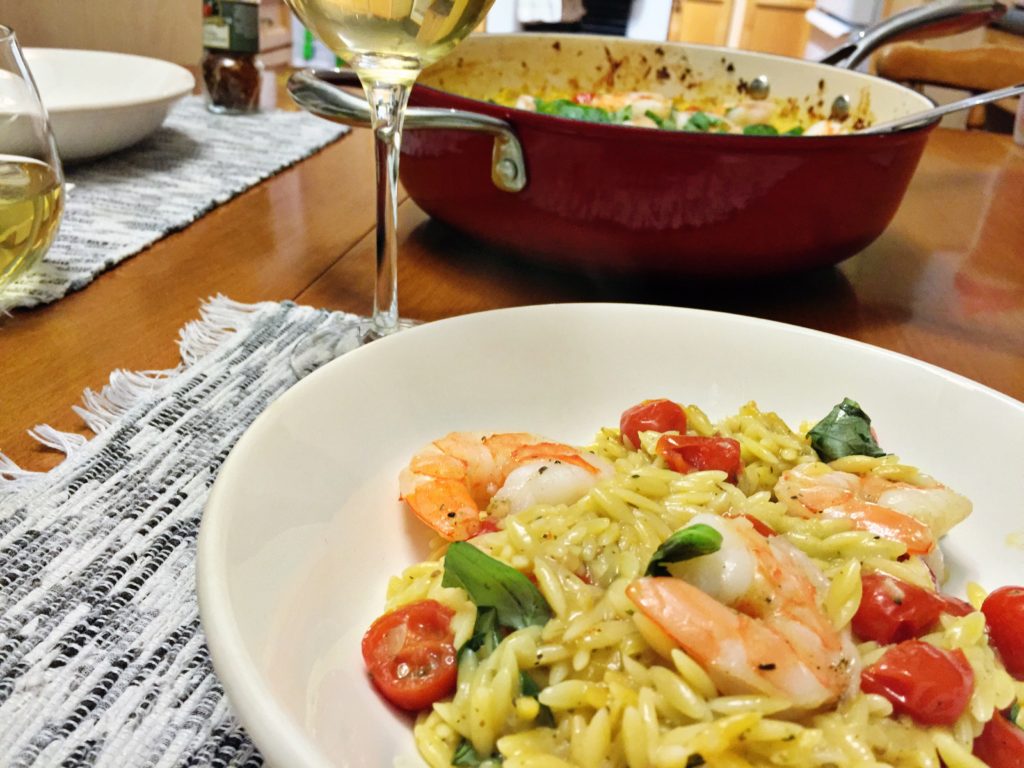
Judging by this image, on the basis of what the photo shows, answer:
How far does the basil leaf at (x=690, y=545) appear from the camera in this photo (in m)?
0.59

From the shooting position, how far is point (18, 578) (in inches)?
27.6

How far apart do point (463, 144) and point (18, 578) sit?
2.70 ft

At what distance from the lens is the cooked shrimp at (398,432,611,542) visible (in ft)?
2.40

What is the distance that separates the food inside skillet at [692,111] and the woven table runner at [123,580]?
1.00m

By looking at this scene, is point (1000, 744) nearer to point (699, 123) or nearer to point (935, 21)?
point (699, 123)

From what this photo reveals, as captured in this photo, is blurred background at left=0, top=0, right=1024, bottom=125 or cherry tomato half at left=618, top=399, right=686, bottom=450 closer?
cherry tomato half at left=618, top=399, right=686, bottom=450

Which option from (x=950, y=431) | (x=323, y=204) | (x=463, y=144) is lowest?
(x=323, y=204)

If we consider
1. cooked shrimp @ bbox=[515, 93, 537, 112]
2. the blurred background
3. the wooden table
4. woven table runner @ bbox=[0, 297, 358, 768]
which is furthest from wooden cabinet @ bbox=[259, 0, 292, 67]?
woven table runner @ bbox=[0, 297, 358, 768]

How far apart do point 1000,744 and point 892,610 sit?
108 millimetres

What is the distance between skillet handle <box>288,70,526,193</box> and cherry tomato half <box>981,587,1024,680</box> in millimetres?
785

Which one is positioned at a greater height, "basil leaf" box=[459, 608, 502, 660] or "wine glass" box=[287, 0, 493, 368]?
"wine glass" box=[287, 0, 493, 368]

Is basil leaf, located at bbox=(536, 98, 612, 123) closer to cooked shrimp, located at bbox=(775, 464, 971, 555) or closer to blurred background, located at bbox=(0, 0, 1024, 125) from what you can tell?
blurred background, located at bbox=(0, 0, 1024, 125)

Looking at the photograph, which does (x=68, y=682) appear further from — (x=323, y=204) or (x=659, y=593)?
(x=323, y=204)

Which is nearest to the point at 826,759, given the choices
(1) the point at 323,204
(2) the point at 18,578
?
(2) the point at 18,578
